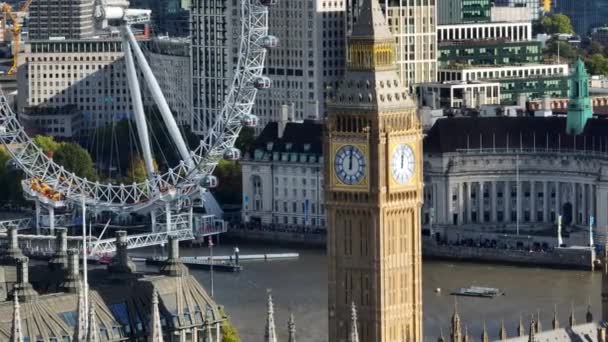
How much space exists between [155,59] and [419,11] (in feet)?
64.0

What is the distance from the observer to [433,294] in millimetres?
114250

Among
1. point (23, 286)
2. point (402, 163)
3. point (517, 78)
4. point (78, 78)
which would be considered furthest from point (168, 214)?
point (23, 286)

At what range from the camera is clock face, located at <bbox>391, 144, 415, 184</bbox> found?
270ft

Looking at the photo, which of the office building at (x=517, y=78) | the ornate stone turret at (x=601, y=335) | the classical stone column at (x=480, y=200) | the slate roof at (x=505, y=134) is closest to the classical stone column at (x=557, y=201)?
the slate roof at (x=505, y=134)

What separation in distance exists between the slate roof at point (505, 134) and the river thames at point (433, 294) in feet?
29.7

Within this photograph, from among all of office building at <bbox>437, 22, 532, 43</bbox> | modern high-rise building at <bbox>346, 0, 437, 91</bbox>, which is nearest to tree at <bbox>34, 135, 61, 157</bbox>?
modern high-rise building at <bbox>346, 0, 437, 91</bbox>

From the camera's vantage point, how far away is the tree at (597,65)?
188675mm

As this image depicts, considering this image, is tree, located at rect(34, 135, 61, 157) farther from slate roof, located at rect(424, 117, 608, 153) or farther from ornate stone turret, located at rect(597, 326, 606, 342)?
ornate stone turret, located at rect(597, 326, 606, 342)

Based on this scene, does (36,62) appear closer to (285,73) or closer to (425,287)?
(285,73)

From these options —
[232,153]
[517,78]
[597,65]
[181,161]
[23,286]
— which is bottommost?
[181,161]

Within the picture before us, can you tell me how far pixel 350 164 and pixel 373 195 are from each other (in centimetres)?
104

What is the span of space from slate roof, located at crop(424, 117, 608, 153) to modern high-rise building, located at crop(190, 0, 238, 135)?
31132 mm

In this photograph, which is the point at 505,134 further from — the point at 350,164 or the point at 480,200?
the point at 350,164

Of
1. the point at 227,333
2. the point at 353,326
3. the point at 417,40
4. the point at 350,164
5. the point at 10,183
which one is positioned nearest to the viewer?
the point at 353,326
